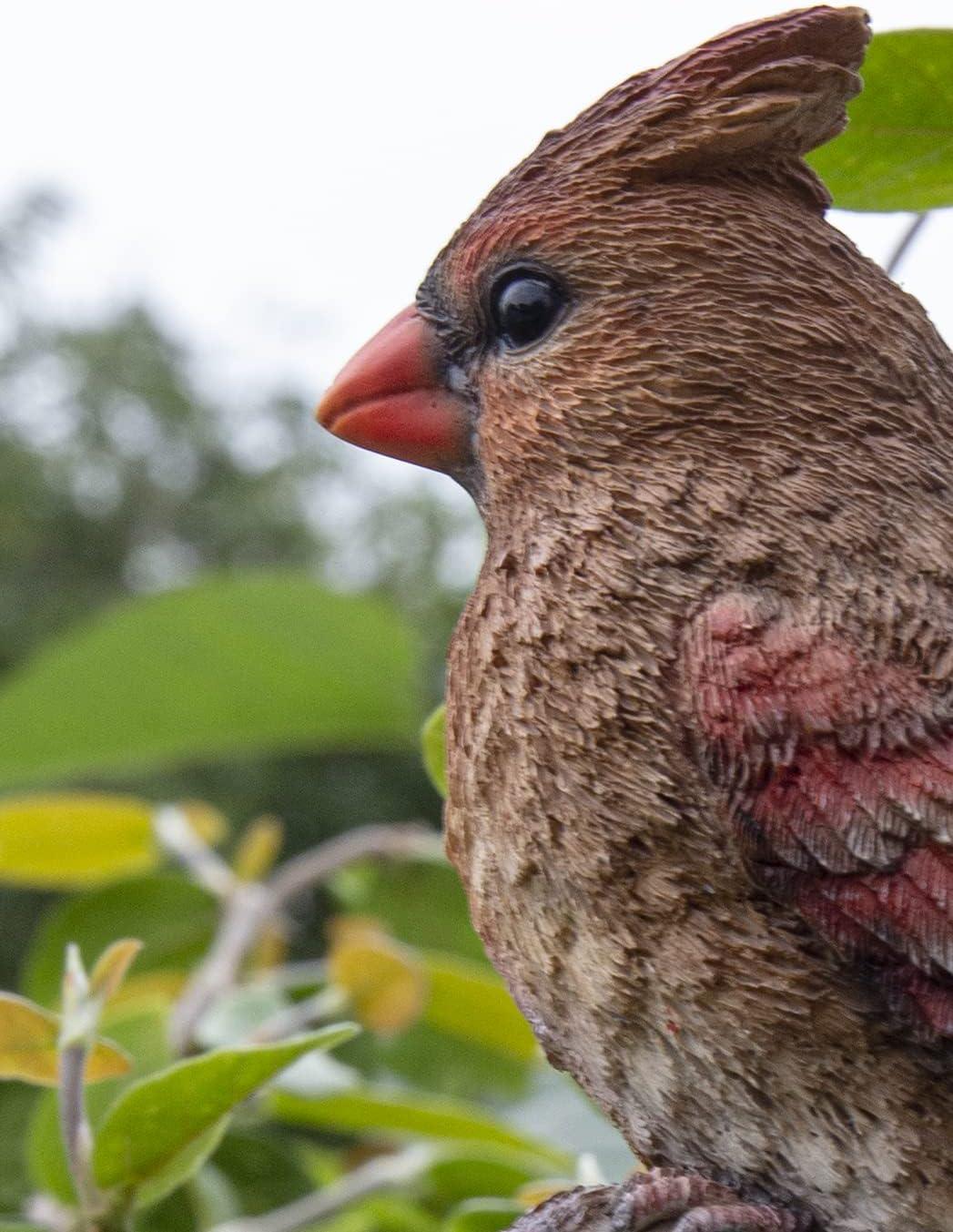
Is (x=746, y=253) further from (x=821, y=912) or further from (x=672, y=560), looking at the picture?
(x=821, y=912)

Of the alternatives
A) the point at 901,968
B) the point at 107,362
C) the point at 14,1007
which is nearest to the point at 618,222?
the point at 901,968

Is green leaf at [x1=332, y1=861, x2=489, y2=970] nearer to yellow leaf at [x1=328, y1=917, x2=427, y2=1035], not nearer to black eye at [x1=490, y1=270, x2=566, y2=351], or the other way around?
yellow leaf at [x1=328, y1=917, x2=427, y2=1035]

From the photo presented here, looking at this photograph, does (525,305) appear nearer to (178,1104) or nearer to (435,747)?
(435,747)

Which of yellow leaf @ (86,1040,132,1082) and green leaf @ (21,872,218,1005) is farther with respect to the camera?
green leaf @ (21,872,218,1005)

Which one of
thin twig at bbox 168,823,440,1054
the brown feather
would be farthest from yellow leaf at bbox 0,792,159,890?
the brown feather

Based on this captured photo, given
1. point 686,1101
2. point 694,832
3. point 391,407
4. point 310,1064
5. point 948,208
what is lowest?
point 310,1064

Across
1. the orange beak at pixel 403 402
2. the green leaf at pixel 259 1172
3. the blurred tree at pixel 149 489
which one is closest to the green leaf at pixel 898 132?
the orange beak at pixel 403 402
